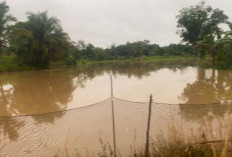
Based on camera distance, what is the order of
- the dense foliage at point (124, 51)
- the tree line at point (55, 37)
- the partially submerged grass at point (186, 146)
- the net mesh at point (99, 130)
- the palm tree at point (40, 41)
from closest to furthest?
the partially submerged grass at point (186, 146) → the net mesh at point (99, 130) → the tree line at point (55, 37) → the palm tree at point (40, 41) → the dense foliage at point (124, 51)

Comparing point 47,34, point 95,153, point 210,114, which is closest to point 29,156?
point 95,153

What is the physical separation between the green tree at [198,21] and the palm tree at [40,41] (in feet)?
52.6

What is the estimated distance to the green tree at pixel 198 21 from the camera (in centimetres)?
2864

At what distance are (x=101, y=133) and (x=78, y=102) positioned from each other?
3833 mm

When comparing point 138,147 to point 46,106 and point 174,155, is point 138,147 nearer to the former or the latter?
point 174,155

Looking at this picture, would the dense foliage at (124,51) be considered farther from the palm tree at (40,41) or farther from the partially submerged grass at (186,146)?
the partially submerged grass at (186,146)

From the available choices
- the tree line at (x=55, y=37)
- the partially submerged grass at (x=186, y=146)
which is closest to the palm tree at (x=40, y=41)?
the tree line at (x=55, y=37)

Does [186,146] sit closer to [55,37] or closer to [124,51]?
[55,37]

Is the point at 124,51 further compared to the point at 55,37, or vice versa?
the point at 124,51

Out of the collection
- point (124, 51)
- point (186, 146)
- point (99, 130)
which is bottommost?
point (99, 130)

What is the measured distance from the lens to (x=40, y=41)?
915 inches

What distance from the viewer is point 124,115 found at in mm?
4523

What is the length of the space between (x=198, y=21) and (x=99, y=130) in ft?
92.5

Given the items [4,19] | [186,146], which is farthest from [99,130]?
[4,19]
